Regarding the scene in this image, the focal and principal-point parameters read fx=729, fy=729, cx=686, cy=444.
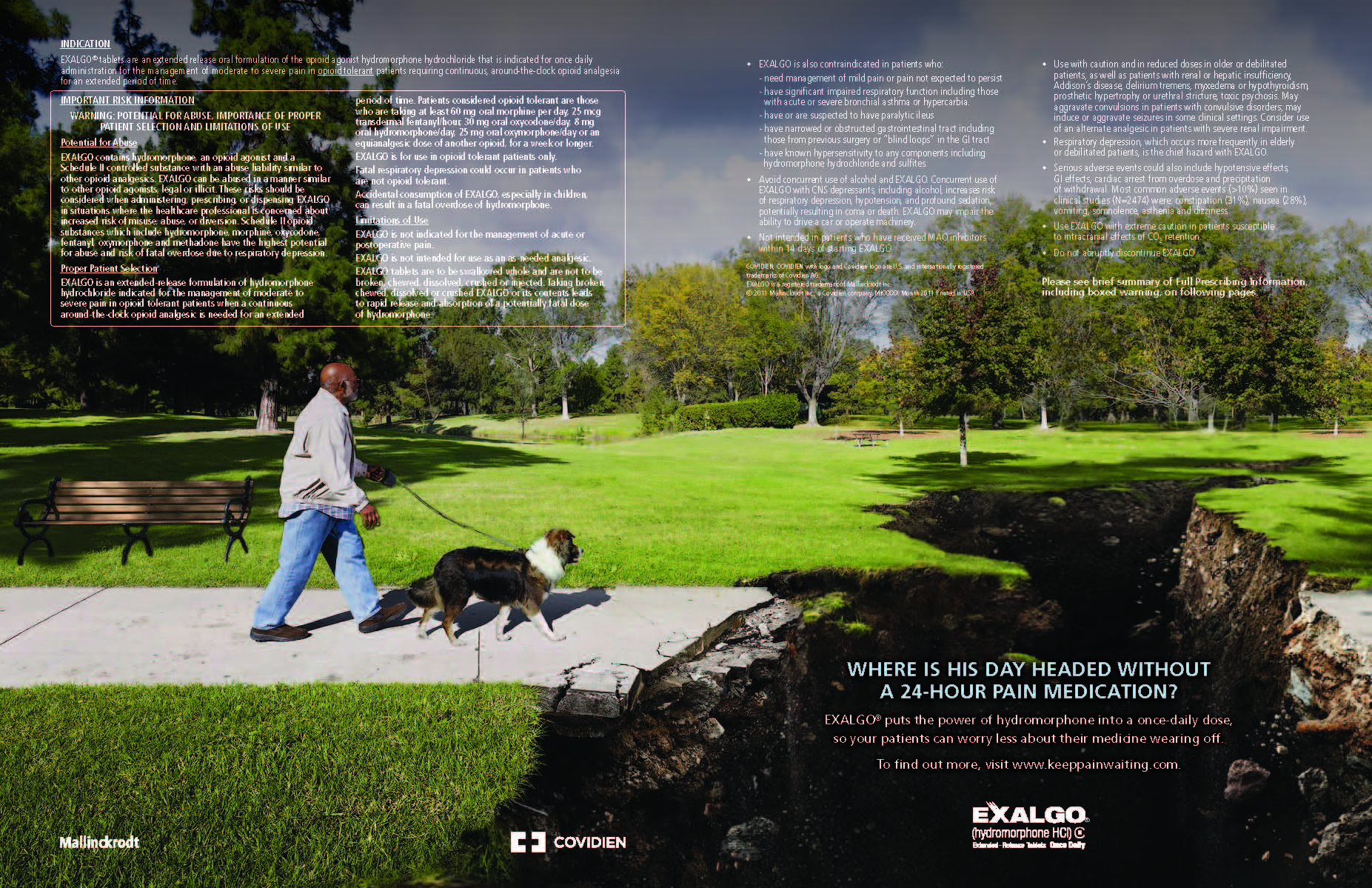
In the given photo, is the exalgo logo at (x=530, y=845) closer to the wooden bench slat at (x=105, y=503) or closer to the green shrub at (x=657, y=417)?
the wooden bench slat at (x=105, y=503)

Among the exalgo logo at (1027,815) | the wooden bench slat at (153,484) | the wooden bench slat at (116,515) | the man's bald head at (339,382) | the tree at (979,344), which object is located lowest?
the exalgo logo at (1027,815)

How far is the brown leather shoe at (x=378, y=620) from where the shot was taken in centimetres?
626

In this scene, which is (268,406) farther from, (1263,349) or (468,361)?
(468,361)

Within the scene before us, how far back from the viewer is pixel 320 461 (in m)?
5.95

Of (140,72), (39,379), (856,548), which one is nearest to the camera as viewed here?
(856,548)

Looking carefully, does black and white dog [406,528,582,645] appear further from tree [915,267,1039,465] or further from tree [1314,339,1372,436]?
tree [1314,339,1372,436]

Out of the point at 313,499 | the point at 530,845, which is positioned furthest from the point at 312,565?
the point at 530,845

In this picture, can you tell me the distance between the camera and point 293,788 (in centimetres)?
384

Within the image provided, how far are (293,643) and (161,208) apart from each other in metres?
27.8

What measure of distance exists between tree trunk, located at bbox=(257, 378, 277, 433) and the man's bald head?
2805 cm

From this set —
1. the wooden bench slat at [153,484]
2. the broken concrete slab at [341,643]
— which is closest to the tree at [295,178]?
the wooden bench slat at [153,484]

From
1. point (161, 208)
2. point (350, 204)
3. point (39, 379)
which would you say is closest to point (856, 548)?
point (350, 204)

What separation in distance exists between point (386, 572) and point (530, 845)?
19.1 ft

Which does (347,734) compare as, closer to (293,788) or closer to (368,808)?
(293,788)
